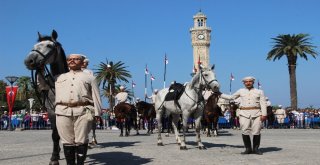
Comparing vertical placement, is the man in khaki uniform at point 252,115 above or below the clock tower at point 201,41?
below

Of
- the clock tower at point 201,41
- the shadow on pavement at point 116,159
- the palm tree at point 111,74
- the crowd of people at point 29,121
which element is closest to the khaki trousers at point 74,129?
the shadow on pavement at point 116,159

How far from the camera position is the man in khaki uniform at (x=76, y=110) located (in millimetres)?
7664

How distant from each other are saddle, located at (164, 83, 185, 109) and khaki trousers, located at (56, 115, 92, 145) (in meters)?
7.04

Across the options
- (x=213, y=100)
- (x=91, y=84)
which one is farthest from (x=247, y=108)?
(x=213, y=100)

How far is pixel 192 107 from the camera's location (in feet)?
45.6

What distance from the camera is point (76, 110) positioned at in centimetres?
767

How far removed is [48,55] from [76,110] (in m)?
1.53

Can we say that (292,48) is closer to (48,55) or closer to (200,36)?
(48,55)

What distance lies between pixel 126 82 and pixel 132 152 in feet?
206

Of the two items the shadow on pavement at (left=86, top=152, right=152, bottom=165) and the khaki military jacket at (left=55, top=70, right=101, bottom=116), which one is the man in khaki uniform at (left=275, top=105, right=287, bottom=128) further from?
the khaki military jacket at (left=55, top=70, right=101, bottom=116)

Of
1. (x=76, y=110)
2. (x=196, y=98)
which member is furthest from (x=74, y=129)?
(x=196, y=98)

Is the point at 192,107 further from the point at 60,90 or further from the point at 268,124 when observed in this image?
the point at 268,124

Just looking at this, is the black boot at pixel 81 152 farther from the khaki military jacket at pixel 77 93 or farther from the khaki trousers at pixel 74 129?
the khaki military jacket at pixel 77 93

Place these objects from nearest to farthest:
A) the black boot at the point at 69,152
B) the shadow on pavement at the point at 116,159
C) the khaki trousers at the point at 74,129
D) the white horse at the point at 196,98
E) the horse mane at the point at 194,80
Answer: the khaki trousers at the point at 74,129 < the black boot at the point at 69,152 < the shadow on pavement at the point at 116,159 < the white horse at the point at 196,98 < the horse mane at the point at 194,80
